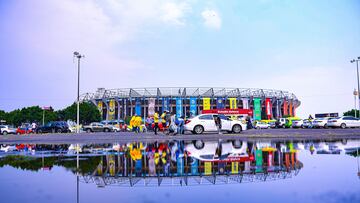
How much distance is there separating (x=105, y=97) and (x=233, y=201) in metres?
99.1

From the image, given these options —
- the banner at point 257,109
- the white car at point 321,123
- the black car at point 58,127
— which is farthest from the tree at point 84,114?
the white car at point 321,123

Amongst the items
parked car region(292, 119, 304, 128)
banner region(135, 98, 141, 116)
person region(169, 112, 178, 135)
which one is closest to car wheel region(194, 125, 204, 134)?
person region(169, 112, 178, 135)

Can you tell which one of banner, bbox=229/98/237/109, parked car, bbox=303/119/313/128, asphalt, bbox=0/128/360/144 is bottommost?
asphalt, bbox=0/128/360/144

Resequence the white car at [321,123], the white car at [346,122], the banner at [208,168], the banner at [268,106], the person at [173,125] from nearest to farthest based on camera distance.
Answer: the banner at [208,168] < the person at [173,125] < the white car at [346,122] < the white car at [321,123] < the banner at [268,106]

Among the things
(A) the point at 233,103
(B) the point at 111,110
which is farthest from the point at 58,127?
(A) the point at 233,103

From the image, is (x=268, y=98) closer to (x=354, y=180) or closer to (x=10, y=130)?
(x=10, y=130)

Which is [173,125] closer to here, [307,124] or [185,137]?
[185,137]

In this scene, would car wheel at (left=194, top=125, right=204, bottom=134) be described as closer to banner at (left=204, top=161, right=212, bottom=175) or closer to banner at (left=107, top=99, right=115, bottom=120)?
banner at (left=204, top=161, right=212, bottom=175)

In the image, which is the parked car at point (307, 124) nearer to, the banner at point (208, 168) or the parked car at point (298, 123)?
the parked car at point (298, 123)

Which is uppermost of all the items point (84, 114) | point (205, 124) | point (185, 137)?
point (84, 114)

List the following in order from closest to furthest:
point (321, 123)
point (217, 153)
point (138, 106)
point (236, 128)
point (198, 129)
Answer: point (217, 153)
point (198, 129)
point (236, 128)
point (321, 123)
point (138, 106)

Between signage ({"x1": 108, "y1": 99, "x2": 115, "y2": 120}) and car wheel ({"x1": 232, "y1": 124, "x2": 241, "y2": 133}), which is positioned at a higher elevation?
signage ({"x1": 108, "y1": 99, "x2": 115, "y2": 120})

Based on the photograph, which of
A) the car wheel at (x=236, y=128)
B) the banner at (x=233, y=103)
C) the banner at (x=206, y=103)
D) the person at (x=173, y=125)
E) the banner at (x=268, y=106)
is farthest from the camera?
the banner at (x=268, y=106)

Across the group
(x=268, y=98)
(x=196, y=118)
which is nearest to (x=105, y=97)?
(x=268, y=98)
